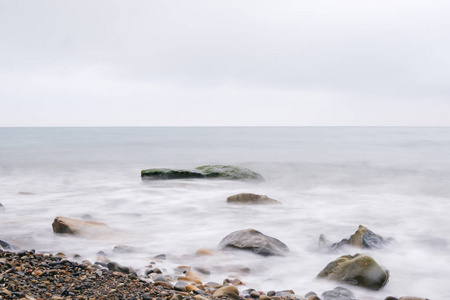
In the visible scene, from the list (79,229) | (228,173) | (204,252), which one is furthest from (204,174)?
(204,252)

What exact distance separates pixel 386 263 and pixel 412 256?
2.36ft

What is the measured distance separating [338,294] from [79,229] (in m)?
4.16

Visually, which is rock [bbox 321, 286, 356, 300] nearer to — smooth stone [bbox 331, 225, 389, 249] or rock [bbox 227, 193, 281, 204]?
smooth stone [bbox 331, 225, 389, 249]

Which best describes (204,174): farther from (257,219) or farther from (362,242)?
(362,242)

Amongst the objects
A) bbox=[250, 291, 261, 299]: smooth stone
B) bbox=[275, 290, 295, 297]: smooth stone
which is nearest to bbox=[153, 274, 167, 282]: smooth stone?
bbox=[250, 291, 261, 299]: smooth stone

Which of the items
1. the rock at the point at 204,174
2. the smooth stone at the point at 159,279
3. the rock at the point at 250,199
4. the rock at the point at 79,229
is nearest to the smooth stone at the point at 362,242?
the smooth stone at the point at 159,279

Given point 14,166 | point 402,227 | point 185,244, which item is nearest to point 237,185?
point 402,227

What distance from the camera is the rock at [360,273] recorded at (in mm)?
4387

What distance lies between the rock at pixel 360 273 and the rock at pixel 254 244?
3.68 feet

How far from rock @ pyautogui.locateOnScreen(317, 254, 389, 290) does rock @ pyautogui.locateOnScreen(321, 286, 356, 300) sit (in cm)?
23

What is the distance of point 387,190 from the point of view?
42.7 ft

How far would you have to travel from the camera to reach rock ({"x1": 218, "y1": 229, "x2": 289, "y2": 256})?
561 cm

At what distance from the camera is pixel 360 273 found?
14.4 ft

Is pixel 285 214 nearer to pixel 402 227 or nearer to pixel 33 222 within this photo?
pixel 402 227
